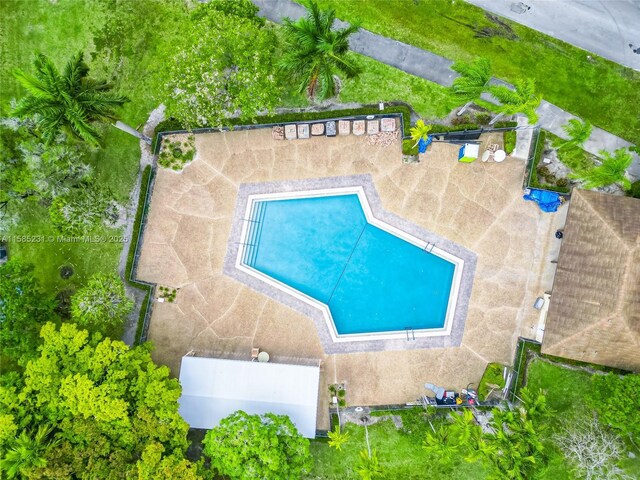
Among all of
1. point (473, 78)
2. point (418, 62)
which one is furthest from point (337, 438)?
point (418, 62)

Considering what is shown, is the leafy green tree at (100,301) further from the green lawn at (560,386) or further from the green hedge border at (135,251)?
the green lawn at (560,386)

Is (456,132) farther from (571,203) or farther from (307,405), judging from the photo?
(307,405)

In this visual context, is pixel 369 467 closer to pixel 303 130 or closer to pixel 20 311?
pixel 303 130

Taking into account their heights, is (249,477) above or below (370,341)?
below

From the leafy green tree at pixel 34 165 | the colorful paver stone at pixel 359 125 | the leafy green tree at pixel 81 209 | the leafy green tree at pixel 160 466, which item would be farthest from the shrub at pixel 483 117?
the leafy green tree at pixel 160 466

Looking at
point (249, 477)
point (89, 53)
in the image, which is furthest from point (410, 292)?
point (89, 53)

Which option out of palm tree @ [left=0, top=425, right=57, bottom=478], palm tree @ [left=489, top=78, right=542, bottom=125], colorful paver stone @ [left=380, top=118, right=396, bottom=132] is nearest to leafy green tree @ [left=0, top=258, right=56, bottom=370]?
palm tree @ [left=0, top=425, right=57, bottom=478]
